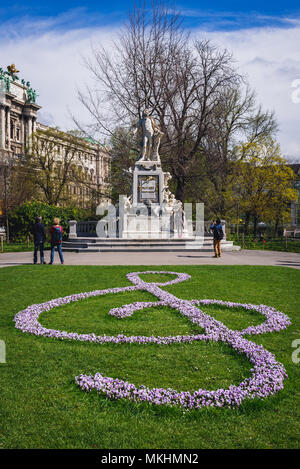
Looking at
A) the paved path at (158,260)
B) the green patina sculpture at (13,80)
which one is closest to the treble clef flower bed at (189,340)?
the paved path at (158,260)

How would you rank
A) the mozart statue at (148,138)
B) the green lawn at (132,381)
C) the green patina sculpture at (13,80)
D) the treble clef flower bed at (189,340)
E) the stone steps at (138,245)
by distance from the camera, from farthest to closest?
the green patina sculpture at (13,80)
the mozart statue at (148,138)
the stone steps at (138,245)
the treble clef flower bed at (189,340)
the green lawn at (132,381)

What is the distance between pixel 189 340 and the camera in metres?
5.41

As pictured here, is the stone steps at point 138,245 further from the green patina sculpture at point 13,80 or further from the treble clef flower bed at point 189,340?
the green patina sculpture at point 13,80

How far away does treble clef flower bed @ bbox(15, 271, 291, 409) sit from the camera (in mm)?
3674

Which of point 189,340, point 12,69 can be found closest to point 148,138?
point 189,340

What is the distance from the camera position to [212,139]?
109ft

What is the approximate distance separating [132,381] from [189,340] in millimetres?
1573

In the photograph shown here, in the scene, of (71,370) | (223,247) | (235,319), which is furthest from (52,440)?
(223,247)

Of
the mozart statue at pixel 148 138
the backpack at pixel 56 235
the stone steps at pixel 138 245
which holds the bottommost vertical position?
the stone steps at pixel 138 245

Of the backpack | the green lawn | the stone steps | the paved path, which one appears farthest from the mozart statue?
the green lawn

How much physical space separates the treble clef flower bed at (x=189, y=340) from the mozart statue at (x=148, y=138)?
54.4 feet

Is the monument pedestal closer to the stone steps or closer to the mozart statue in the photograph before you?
the mozart statue

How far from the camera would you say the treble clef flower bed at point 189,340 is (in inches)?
145
